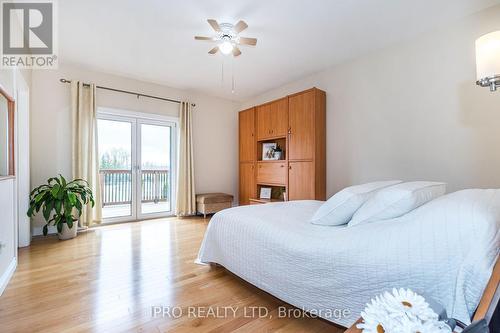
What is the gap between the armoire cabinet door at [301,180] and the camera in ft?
11.9

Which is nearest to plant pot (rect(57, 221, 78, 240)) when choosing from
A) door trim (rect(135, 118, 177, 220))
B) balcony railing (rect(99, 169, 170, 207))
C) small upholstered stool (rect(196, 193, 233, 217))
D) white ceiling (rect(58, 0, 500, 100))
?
balcony railing (rect(99, 169, 170, 207))

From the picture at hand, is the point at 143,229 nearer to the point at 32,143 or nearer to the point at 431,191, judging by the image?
the point at 32,143

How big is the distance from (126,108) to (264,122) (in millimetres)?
2514

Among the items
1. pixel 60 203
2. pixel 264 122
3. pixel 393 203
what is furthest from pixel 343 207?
pixel 60 203

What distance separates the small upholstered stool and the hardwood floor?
1610 mm

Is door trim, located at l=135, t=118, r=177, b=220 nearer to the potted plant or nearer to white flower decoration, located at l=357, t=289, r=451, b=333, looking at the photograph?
the potted plant

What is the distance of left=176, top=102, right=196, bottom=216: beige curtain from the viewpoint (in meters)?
4.60

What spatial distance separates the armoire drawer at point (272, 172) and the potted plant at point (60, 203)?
2820 millimetres

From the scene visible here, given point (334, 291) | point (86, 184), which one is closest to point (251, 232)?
point (334, 291)

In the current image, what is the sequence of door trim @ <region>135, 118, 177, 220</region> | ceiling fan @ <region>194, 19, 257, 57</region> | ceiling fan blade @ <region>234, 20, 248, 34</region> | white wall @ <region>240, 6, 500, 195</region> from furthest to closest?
door trim @ <region>135, 118, 177, 220</region>, ceiling fan @ <region>194, 19, 257, 57</region>, white wall @ <region>240, 6, 500, 195</region>, ceiling fan blade @ <region>234, 20, 248, 34</region>

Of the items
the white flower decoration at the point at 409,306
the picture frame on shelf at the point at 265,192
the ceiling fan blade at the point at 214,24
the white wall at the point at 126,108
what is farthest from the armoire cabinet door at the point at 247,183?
the white flower decoration at the point at 409,306

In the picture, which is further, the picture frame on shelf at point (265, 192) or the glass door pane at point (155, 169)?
the picture frame on shelf at point (265, 192)

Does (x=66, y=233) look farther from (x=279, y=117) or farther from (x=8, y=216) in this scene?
(x=279, y=117)

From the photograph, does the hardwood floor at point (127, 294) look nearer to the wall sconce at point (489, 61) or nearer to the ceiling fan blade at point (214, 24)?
the wall sconce at point (489, 61)
